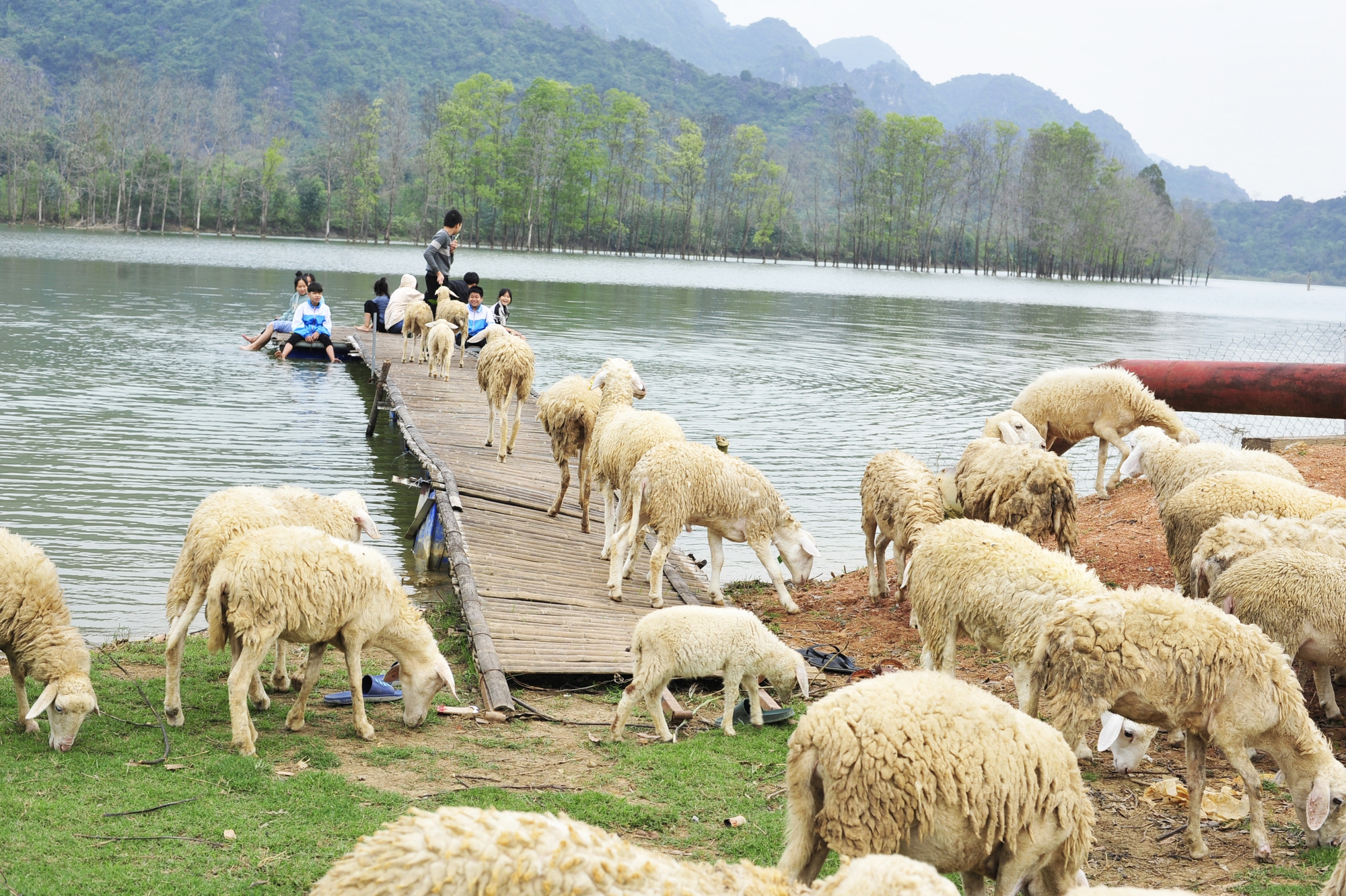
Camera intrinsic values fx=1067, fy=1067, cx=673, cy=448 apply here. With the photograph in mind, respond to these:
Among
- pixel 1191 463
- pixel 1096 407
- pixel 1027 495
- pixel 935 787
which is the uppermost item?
pixel 1096 407

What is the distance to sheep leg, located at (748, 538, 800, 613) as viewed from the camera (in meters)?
9.83

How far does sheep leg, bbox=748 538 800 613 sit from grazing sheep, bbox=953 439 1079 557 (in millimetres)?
1837

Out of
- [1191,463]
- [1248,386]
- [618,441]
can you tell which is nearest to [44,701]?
[618,441]

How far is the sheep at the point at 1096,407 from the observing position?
13.9 metres

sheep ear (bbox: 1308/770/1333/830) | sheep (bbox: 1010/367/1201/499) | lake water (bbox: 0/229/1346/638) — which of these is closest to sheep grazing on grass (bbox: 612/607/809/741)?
sheep ear (bbox: 1308/770/1333/830)

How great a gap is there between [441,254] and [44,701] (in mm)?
16823

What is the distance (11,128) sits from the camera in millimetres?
92938

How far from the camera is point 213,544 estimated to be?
6578mm

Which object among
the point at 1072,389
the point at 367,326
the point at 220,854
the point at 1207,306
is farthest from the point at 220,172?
the point at 220,854

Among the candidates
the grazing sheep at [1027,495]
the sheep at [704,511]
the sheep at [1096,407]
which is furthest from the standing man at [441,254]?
the grazing sheep at [1027,495]

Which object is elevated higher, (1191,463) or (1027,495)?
(1191,463)

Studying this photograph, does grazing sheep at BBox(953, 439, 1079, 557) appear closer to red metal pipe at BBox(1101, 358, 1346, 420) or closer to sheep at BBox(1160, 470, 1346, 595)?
sheep at BBox(1160, 470, 1346, 595)

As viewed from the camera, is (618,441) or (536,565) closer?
(536,565)

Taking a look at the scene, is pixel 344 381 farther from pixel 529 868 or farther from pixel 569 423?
pixel 529 868
